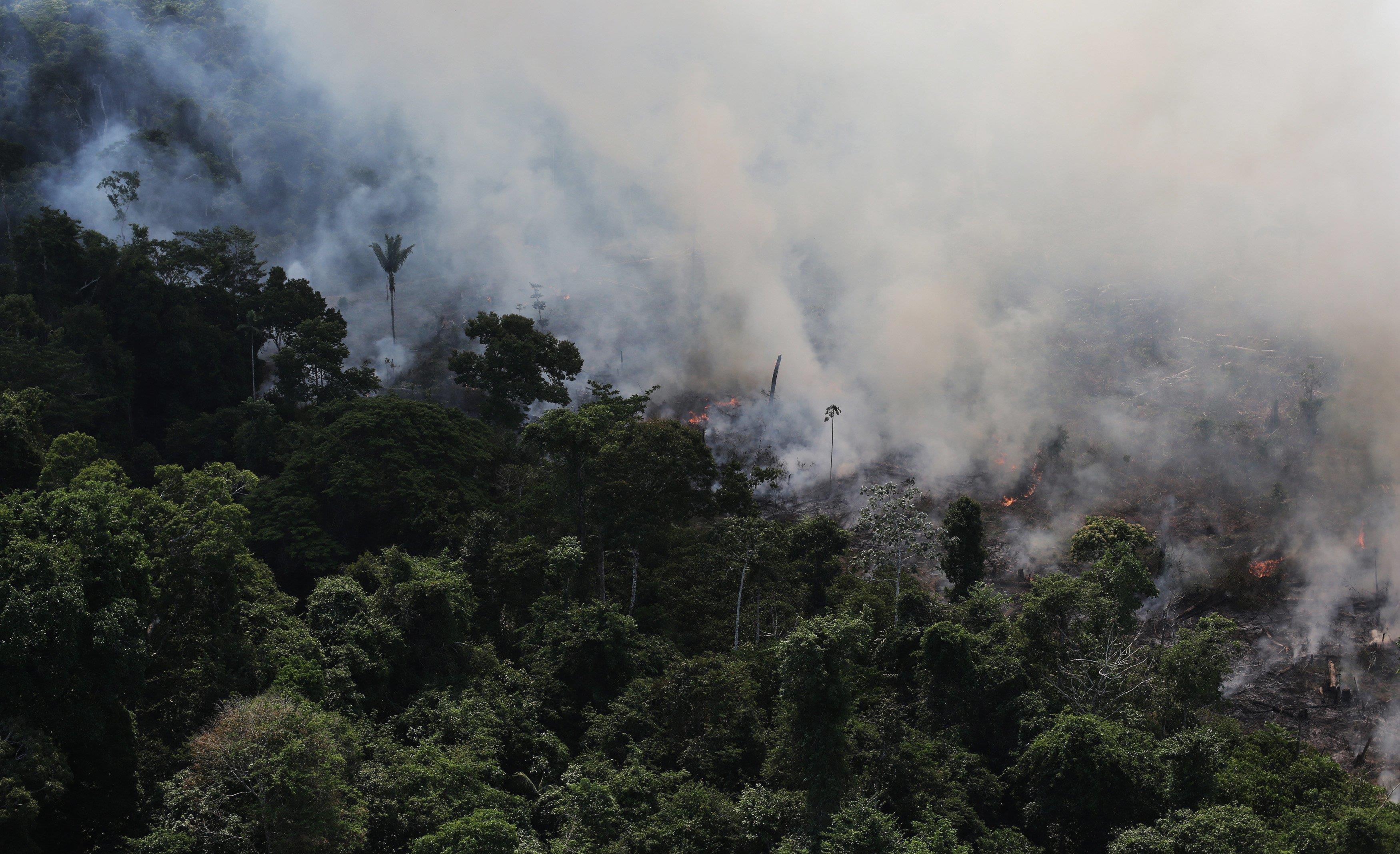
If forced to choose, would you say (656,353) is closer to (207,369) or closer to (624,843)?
(207,369)

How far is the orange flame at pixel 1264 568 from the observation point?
45.2 meters

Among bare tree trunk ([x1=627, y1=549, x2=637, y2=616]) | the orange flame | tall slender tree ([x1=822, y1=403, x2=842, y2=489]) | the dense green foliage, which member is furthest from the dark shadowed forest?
the orange flame

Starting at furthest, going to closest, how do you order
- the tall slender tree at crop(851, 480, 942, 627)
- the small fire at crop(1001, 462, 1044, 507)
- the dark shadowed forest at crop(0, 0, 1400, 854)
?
the small fire at crop(1001, 462, 1044, 507)
the tall slender tree at crop(851, 480, 942, 627)
the dark shadowed forest at crop(0, 0, 1400, 854)

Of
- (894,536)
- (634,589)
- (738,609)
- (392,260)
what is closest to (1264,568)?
(894,536)

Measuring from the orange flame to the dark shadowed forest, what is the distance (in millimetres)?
3575

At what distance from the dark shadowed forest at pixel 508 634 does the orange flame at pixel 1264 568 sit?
3575 mm

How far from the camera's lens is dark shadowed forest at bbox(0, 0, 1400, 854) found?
23.5m

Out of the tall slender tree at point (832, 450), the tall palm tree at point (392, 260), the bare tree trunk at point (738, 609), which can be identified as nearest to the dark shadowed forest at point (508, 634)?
the bare tree trunk at point (738, 609)

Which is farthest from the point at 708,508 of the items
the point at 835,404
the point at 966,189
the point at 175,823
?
the point at 966,189

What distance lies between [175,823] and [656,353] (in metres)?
44.8

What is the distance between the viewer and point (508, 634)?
40094 mm

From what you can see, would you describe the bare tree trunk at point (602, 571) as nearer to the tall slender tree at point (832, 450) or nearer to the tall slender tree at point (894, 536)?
the tall slender tree at point (894, 536)

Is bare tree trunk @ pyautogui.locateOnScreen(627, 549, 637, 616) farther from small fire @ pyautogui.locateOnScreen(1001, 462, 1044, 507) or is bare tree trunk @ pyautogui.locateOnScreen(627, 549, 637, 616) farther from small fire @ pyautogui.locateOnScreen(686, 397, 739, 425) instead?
small fire @ pyautogui.locateOnScreen(1001, 462, 1044, 507)

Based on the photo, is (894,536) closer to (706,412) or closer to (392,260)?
(706,412)
